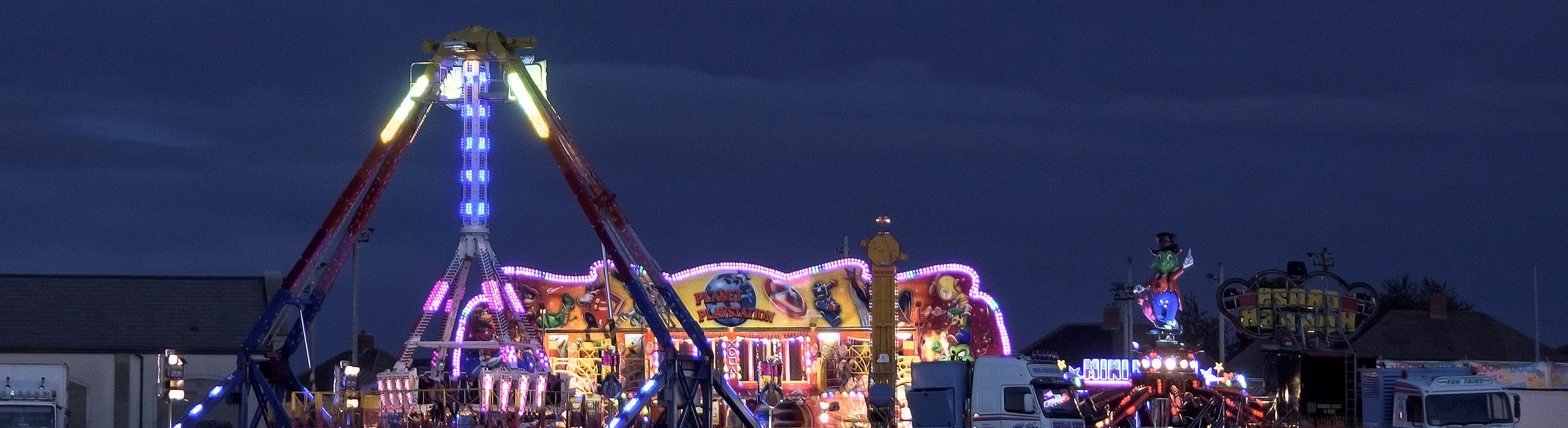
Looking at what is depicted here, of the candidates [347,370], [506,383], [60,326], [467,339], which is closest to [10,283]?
[60,326]

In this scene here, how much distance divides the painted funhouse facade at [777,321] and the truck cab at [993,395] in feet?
53.5

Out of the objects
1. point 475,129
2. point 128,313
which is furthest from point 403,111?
point 128,313

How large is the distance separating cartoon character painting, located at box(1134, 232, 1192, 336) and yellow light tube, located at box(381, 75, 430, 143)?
65.5ft

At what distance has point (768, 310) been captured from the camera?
5434 centimetres

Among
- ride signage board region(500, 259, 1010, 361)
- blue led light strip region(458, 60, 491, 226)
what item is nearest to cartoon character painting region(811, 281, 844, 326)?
ride signage board region(500, 259, 1010, 361)

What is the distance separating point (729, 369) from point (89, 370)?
19301 millimetres

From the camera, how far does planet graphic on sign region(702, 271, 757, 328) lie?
5441 cm

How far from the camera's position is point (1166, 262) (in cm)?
4947

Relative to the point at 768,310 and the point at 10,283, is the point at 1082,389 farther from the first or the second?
the point at 10,283

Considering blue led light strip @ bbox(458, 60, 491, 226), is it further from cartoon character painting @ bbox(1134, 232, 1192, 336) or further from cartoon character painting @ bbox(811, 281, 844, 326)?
cartoon character painting @ bbox(1134, 232, 1192, 336)

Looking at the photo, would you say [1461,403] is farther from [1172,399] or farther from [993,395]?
[1172,399]

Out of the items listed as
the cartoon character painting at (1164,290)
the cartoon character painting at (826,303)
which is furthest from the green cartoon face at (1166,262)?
the cartoon character painting at (826,303)

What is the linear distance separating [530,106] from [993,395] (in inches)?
615

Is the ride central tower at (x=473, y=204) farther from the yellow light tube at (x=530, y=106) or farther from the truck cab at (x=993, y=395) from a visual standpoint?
the truck cab at (x=993, y=395)
